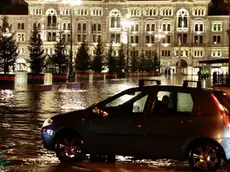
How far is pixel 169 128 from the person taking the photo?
9.47 m

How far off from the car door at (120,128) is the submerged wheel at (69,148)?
1.01 feet

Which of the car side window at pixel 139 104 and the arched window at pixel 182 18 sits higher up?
the arched window at pixel 182 18

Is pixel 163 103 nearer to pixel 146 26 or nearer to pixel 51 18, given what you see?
pixel 146 26

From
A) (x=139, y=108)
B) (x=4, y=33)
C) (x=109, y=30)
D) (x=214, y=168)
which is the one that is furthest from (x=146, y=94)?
(x=109, y=30)

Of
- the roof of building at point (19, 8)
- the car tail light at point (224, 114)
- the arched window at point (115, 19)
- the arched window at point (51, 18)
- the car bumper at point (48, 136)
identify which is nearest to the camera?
the car tail light at point (224, 114)

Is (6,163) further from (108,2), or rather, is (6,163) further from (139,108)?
(108,2)

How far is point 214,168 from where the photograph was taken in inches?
372

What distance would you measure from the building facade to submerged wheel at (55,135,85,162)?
12361 centimetres

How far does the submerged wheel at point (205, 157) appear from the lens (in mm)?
9367

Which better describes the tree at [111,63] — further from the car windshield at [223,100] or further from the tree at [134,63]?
the car windshield at [223,100]

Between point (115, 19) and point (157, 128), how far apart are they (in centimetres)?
12727

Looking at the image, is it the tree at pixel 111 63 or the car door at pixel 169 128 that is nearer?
the car door at pixel 169 128

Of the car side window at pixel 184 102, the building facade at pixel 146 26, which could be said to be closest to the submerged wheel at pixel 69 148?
the car side window at pixel 184 102

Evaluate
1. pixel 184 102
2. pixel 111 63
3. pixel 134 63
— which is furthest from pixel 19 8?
pixel 184 102
